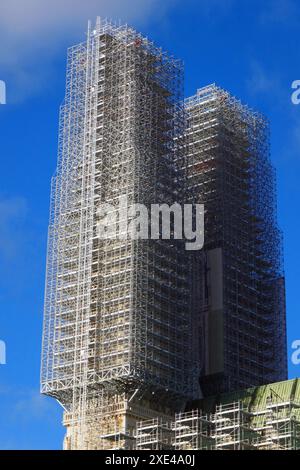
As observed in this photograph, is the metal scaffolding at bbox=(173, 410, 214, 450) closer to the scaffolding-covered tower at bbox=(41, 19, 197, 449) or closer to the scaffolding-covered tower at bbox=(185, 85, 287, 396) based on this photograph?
the scaffolding-covered tower at bbox=(41, 19, 197, 449)

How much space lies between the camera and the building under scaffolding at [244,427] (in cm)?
12269

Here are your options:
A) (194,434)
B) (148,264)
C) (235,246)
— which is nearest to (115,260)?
(148,264)

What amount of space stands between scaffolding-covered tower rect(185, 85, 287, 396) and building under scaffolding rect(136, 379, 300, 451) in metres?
16.1

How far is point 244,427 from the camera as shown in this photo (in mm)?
124312

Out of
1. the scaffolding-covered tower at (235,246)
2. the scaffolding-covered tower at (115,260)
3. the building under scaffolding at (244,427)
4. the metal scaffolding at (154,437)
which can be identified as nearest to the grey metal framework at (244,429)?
the building under scaffolding at (244,427)

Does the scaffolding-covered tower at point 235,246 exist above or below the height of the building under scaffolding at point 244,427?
above

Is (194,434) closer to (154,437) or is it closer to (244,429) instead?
(154,437)

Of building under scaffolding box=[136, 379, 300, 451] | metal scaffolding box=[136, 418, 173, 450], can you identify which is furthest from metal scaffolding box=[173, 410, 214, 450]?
metal scaffolding box=[136, 418, 173, 450]

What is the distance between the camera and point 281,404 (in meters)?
126

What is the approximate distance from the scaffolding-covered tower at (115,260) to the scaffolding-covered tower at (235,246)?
31.7ft

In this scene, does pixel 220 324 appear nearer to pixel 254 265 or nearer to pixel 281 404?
pixel 254 265

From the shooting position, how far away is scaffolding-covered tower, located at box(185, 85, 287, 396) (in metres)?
148

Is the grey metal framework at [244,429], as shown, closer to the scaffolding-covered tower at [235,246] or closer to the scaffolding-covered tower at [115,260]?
the scaffolding-covered tower at [115,260]

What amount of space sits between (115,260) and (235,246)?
2477 centimetres
